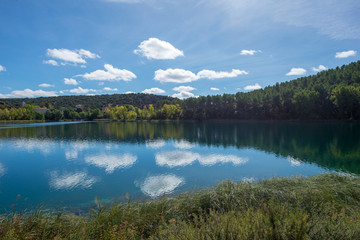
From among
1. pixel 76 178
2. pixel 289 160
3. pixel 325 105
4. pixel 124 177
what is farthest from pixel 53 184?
pixel 325 105

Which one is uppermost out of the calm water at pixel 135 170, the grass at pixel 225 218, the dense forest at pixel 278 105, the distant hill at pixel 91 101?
the distant hill at pixel 91 101

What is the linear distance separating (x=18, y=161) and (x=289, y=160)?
28.0 meters

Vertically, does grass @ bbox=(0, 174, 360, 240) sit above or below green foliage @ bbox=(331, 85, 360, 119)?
below

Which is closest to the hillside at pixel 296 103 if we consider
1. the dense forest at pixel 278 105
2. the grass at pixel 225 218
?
the dense forest at pixel 278 105


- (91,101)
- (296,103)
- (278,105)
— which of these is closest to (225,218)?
(296,103)

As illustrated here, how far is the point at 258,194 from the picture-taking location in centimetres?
766

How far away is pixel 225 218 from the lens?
3.66 metres

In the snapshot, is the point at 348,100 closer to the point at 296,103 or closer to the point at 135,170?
the point at 296,103

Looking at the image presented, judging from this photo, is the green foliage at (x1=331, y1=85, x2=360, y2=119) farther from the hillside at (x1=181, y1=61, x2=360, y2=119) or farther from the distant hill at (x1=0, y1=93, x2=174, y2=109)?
the distant hill at (x1=0, y1=93, x2=174, y2=109)

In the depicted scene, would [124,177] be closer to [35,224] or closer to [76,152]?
[35,224]

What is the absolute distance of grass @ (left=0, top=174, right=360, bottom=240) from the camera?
3318mm

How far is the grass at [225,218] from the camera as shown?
3.32 meters

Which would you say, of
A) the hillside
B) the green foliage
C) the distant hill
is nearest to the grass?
the green foliage

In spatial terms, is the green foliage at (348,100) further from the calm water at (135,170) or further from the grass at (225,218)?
the grass at (225,218)
